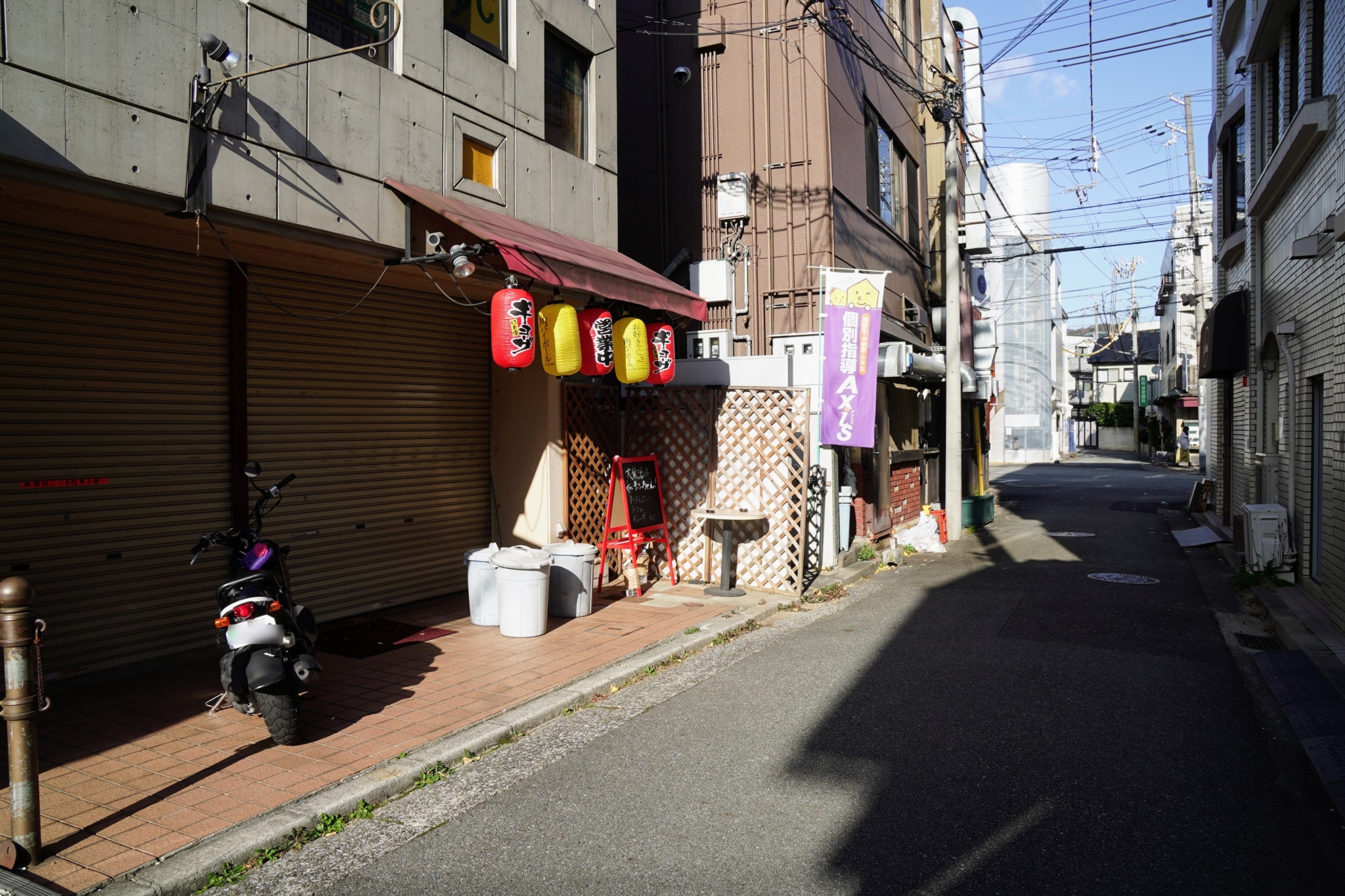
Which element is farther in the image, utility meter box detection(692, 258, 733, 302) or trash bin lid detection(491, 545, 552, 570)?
utility meter box detection(692, 258, 733, 302)

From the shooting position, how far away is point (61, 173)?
5098 mm

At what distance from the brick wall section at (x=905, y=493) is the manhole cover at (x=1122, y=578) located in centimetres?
413

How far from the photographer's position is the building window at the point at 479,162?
8523 millimetres

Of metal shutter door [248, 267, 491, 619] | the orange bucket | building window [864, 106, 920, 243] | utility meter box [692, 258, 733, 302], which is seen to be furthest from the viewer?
building window [864, 106, 920, 243]

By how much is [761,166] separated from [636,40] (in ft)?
11.1

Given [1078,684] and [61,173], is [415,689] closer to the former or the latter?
[61,173]

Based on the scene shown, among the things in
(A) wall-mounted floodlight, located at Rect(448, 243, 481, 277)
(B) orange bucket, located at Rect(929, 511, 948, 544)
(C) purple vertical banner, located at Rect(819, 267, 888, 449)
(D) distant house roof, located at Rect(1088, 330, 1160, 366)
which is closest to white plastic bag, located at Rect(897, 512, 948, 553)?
(B) orange bucket, located at Rect(929, 511, 948, 544)

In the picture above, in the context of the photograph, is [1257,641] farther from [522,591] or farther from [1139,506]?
[1139,506]

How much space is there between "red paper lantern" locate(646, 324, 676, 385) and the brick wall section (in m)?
7.08

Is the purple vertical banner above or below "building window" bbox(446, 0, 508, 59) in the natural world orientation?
below

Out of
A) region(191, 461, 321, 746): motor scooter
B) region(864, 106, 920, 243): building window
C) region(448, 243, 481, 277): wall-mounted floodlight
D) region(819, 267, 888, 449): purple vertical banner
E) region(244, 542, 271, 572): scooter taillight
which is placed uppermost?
region(864, 106, 920, 243): building window

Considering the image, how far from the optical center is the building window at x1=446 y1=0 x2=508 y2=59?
8.45m

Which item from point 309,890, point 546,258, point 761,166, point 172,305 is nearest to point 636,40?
point 761,166

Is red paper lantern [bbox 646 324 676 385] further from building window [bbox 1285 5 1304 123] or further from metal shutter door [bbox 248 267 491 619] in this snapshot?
building window [bbox 1285 5 1304 123]
